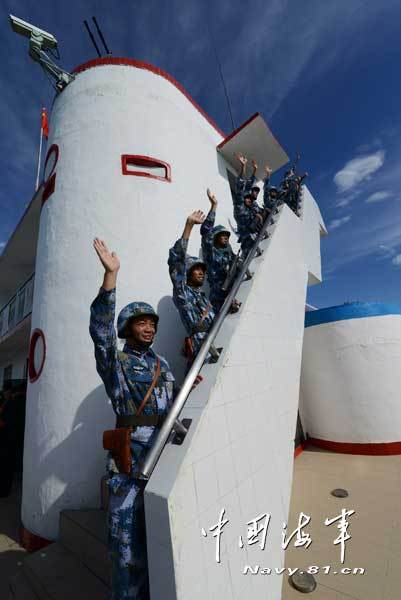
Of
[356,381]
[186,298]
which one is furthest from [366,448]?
[186,298]

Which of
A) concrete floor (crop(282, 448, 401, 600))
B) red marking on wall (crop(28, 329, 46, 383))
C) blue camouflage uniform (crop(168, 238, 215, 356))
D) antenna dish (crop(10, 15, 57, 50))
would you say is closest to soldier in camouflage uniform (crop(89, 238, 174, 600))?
blue camouflage uniform (crop(168, 238, 215, 356))

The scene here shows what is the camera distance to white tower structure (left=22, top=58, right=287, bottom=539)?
350 centimetres

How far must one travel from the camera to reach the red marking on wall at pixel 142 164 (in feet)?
15.1

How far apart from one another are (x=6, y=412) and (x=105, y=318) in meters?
4.88

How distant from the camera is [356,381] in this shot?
5668 millimetres

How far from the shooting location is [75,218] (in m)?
4.26

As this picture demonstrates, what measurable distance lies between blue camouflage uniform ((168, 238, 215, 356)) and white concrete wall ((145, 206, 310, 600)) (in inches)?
28.4

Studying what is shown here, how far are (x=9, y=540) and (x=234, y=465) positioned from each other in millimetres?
3788

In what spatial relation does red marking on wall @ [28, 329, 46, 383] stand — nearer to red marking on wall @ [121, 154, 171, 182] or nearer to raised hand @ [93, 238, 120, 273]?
raised hand @ [93, 238, 120, 273]

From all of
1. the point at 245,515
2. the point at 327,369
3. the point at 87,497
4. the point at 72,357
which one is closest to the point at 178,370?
the point at 72,357

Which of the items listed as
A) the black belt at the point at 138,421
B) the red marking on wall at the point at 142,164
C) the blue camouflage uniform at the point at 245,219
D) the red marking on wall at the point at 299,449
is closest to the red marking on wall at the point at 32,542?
the black belt at the point at 138,421

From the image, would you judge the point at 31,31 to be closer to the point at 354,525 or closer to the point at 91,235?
the point at 91,235

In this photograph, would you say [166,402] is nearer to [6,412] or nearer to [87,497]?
[87,497]

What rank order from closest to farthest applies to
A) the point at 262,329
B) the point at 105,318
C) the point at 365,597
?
the point at 105,318, the point at 365,597, the point at 262,329
